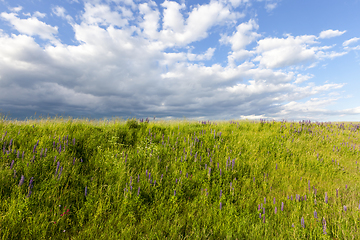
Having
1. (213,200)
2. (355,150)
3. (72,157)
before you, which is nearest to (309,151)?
(355,150)

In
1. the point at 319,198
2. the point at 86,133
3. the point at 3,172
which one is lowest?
the point at 319,198

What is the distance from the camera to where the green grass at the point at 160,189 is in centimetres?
321

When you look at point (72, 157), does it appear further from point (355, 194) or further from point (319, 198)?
point (355, 194)

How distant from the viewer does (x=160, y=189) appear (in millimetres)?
4285

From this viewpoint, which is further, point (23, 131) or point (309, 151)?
point (309, 151)

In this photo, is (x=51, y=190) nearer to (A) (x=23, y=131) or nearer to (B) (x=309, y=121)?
(A) (x=23, y=131)

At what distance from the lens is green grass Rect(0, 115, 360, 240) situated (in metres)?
3.21

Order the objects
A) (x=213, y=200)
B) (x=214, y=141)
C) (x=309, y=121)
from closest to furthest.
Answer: (x=213, y=200) → (x=214, y=141) → (x=309, y=121)

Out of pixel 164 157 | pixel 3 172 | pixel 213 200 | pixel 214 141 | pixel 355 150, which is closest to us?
pixel 3 172

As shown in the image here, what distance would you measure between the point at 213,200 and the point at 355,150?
8.89 m

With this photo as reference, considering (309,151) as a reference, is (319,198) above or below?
below

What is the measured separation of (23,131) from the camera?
231 inches

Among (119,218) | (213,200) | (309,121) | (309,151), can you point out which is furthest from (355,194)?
(309,121)

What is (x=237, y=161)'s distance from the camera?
571 centimetres
